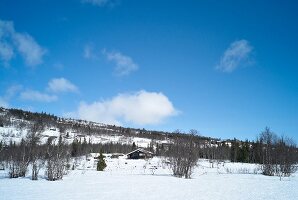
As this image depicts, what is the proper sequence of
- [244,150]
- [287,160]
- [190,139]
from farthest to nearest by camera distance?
[244,150] < [287,160] < [190,139]

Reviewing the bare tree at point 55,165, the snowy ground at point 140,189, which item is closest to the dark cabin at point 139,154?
the bare tree at point 55,165

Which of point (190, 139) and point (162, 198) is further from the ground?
point (190, 139)

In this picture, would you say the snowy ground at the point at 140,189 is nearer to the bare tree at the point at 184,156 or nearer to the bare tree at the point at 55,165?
the bare tree at the point at 55,165

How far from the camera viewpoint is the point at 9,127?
167875 millimetres

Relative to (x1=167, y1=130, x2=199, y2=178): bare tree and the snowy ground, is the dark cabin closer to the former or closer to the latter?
(x1=167, y1=130, x2=199, y2=178): bare tree

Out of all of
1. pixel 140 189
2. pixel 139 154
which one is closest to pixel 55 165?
pixel 140 189

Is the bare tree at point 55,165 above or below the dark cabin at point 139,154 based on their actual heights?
above

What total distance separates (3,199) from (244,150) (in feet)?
264

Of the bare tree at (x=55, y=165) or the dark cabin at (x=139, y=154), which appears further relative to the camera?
the dark cabin at (x=139, y=154)

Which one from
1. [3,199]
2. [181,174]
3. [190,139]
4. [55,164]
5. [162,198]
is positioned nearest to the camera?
[3,199]

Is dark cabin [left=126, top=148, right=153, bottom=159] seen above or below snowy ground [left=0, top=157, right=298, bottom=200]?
below

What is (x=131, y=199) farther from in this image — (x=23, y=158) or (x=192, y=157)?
(x=192, y=157)

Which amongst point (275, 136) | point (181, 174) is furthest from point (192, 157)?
point (275, 136)

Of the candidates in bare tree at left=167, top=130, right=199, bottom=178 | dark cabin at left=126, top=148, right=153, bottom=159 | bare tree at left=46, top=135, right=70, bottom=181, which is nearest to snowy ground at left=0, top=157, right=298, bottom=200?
bare tree at left=46, top=135, right=70, bottom=181
